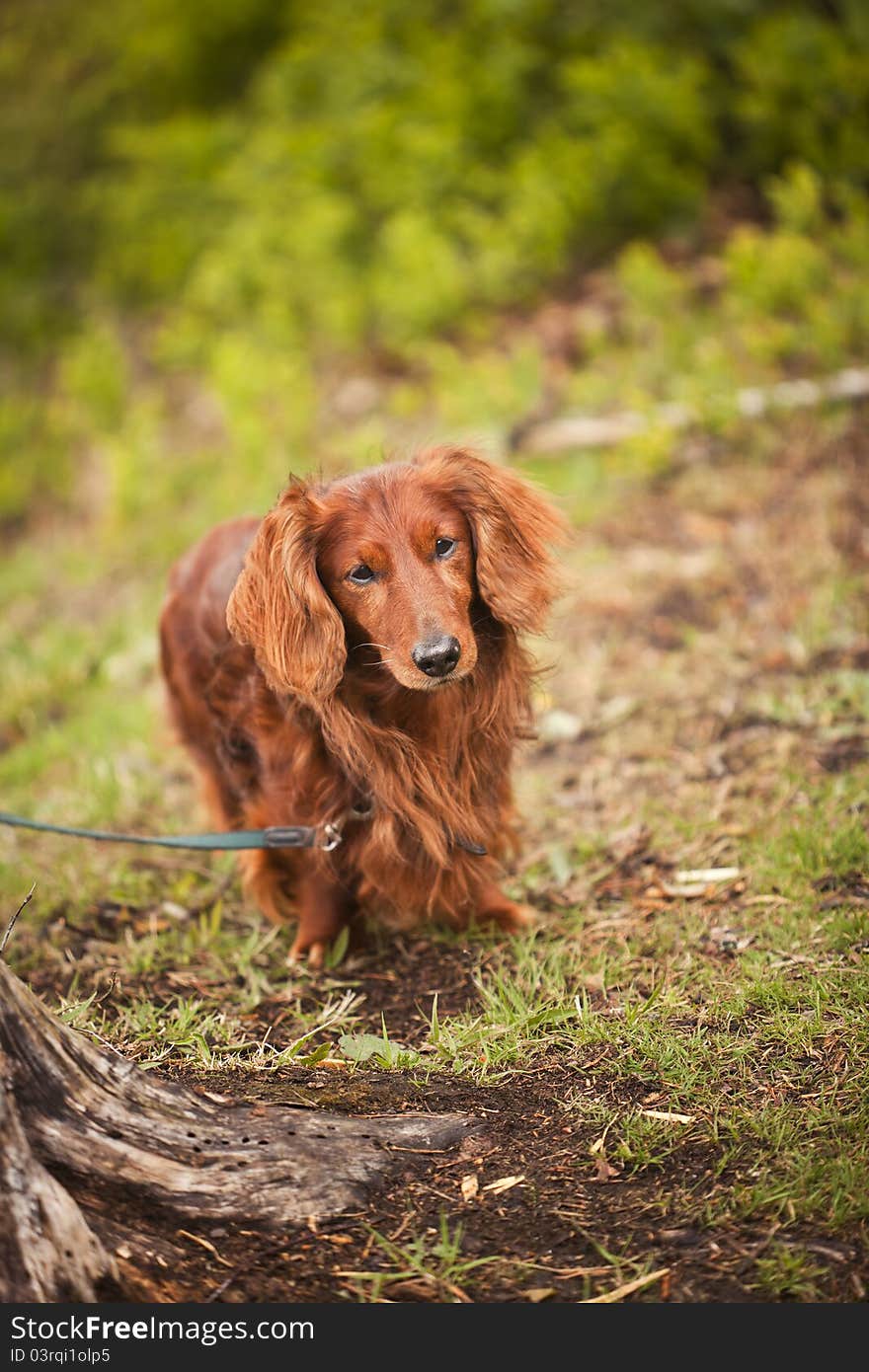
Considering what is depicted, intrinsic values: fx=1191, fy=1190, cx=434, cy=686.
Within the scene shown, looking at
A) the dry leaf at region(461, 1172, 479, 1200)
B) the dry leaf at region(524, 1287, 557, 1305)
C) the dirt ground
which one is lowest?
the dirt ground

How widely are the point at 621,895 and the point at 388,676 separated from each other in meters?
0.89

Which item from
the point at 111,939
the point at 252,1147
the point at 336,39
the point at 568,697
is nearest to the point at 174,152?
the point at 336,39

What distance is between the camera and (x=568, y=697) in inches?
160

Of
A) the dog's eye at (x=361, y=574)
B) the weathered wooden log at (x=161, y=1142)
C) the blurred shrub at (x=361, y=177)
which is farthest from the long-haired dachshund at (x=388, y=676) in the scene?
the blurred shrub at (x=361, y=177)

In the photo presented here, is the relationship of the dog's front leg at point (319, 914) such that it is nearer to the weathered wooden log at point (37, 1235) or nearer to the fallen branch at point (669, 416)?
the weathered wooden log at point (37, 1235)

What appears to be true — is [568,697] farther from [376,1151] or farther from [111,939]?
[376,1151]

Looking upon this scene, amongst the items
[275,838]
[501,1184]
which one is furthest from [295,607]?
[501,1184]

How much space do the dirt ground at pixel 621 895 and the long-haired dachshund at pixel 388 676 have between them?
23 cm

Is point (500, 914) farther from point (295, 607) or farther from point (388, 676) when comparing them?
point (295, 607)

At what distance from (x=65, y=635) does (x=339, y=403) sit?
2220mm

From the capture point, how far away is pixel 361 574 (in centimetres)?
243

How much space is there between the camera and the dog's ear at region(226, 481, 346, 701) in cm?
243

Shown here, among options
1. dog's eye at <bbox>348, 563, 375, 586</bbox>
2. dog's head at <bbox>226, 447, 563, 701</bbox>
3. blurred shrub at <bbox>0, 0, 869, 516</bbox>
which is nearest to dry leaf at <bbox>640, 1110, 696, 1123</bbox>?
dog's head at <bbox>226, 447, 563, 701</bbox>

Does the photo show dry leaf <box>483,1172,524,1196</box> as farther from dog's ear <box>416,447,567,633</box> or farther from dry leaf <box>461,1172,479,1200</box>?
dog's ear <box>416,447,567,633</box>
